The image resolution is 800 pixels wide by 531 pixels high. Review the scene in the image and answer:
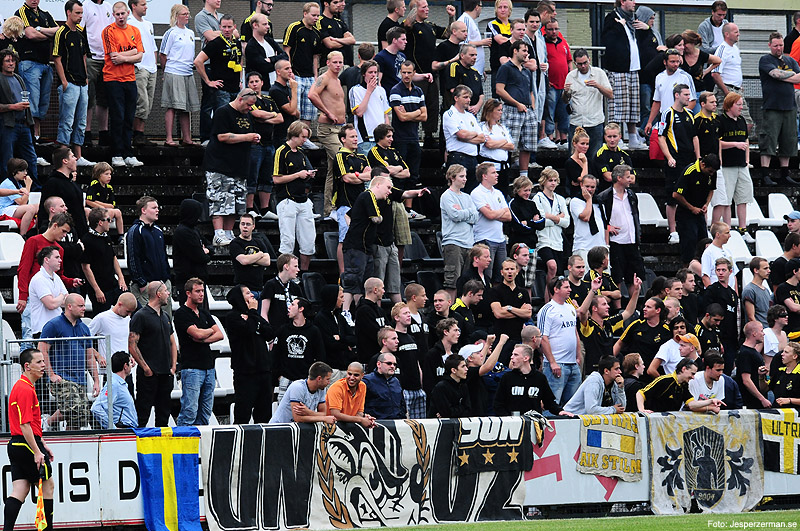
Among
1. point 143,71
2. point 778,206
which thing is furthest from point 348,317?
point 778,206

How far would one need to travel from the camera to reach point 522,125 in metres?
19.1

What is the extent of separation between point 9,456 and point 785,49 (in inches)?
628

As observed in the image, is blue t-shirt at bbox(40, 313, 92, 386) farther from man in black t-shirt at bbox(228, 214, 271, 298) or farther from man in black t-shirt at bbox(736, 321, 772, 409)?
man in black t-shirt at bbox(736, 321, 772, 409)

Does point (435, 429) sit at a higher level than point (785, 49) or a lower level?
lower

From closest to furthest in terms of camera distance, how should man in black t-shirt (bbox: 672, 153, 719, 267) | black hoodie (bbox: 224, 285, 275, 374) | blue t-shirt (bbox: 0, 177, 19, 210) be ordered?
black hoodie (bbox: 224, 285, 275, 374)
blue t-shirt (bbox: 0, 177, 19, 210)
man in black t-shirt (bbox: 672, 153, 719, 267)

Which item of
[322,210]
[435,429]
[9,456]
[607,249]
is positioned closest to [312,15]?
[322,210]

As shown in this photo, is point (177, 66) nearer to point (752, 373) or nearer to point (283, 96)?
point (283, 96)

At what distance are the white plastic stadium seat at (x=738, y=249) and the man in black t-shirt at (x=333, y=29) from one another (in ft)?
20.3

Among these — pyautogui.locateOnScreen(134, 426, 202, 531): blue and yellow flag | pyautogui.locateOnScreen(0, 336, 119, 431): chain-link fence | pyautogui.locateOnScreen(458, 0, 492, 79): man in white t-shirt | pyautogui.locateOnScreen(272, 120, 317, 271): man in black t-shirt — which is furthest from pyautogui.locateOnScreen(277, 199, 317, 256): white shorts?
pyautogui.locateOnScreen(458, 0, 492, 79): man in white t-shirt

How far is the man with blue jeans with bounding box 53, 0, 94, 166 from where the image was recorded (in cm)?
1723

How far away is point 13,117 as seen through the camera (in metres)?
16.4

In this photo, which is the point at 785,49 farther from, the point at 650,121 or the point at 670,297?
the point at 670,297

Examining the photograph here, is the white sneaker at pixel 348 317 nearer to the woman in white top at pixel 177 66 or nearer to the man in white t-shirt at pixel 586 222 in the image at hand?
the man in white t-shirt at pixel 586 222

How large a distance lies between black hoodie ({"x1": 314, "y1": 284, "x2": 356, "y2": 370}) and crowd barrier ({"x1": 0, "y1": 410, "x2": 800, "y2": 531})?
5.42ft
